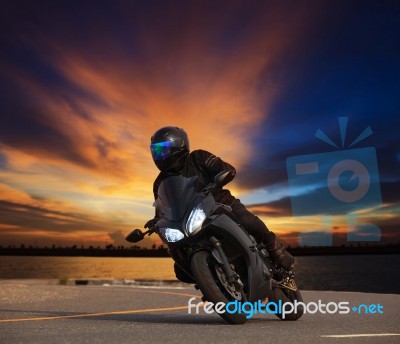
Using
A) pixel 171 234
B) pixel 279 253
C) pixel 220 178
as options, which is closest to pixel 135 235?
pixel 171 234

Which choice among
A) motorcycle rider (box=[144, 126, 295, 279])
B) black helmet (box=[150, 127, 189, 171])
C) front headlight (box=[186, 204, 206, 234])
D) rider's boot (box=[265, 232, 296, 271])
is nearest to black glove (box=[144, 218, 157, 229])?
motorcycle rider (box=[144, 126, 295, 279])

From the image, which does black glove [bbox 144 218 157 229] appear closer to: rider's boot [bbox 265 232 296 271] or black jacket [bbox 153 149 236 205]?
black jacket [bbox 153 149 236 205]

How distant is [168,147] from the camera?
6.60 m

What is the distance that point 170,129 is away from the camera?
22.0ft

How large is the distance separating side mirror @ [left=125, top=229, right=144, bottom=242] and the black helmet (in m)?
0.84

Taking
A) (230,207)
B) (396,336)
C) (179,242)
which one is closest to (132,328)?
(179,242)

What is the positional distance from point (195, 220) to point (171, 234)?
0.33m

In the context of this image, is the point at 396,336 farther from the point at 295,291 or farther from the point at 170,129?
the point at 170,129

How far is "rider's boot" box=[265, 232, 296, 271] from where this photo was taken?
7.26 m

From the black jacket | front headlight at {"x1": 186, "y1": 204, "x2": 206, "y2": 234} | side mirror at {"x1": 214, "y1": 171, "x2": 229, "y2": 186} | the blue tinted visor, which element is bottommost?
front headlight at {"x1": 186, "y1": 204, "x2": 206, "y2": 234}

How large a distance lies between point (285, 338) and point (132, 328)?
1.83 m

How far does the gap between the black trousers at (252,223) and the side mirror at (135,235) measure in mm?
1181

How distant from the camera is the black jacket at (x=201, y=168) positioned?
657cm

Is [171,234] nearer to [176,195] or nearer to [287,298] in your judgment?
[176,195]
